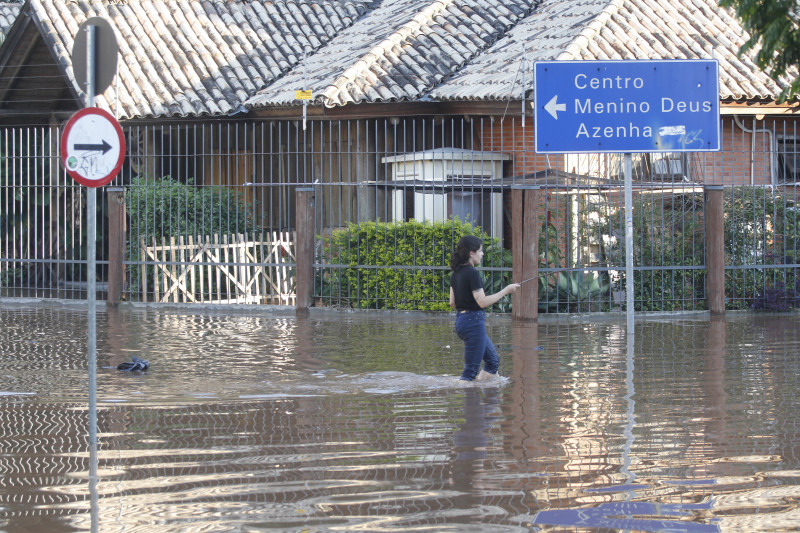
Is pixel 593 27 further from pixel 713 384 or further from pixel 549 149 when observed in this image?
pixel 713 384

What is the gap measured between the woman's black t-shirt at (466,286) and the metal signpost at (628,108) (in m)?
3.74

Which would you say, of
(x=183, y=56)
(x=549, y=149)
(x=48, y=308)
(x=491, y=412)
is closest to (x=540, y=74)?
(x=549, y=149)

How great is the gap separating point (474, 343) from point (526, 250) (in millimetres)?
5067

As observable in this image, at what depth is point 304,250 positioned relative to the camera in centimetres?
1591

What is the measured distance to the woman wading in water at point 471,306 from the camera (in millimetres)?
9633

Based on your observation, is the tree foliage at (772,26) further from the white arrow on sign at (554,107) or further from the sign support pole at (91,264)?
the white arrow on sign at (554,107)

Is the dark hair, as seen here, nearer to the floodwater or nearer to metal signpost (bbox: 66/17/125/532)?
the floodwater

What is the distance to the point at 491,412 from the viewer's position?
8.49m

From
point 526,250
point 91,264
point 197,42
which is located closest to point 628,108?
point 526,250

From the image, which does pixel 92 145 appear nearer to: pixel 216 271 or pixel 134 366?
pixel 134 366

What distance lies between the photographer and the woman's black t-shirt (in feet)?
31.6

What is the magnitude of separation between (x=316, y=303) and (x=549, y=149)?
4790 millimetres

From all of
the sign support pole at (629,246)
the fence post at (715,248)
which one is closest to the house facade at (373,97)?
the fence post at (715,248)

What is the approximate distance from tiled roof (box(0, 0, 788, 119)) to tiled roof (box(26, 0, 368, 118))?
0.09 feet
